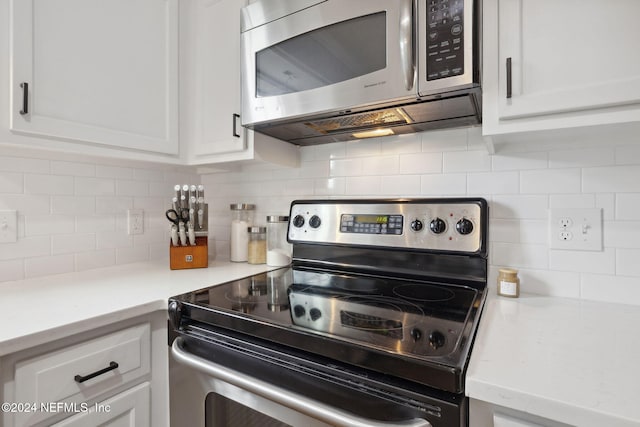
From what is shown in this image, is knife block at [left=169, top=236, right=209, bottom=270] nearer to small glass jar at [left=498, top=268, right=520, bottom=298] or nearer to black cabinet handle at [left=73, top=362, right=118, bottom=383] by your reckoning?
black cabinet handle at [left=73, top=362, right=118, bottom=383]

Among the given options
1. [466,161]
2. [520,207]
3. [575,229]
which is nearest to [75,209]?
[466,161]

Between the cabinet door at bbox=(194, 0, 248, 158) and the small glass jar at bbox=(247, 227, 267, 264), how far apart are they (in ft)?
1.30

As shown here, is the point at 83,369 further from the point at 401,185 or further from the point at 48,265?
the point at 401,185

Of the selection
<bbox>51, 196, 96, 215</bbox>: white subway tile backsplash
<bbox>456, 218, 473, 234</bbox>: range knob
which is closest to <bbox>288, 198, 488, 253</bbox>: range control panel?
<bbox>456, 218, 473, 234</bbox>: range knob

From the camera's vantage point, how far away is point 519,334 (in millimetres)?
699

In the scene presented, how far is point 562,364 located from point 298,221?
1.02m

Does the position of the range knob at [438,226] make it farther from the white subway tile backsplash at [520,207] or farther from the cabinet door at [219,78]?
the cabinet door at [219,78]

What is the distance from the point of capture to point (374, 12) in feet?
3.03

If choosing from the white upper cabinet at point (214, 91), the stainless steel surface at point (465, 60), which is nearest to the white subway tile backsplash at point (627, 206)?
the stainless steel surface at point (465, 60)

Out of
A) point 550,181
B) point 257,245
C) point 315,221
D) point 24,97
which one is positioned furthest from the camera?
point 257,245

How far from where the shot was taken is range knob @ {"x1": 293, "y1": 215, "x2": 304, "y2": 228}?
1.39 m

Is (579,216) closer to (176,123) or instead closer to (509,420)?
(509,420)

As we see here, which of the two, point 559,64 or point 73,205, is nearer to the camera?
point 559,64

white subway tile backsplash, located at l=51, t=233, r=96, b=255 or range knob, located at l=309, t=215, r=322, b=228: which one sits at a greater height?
range knob, located at l=309, t=215, r=322, b=228
